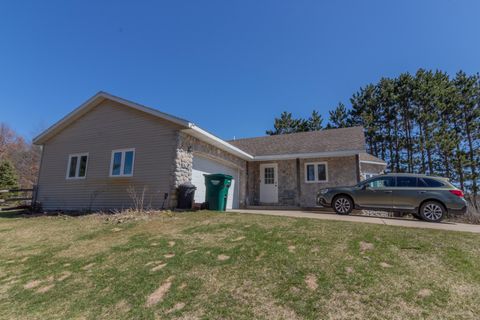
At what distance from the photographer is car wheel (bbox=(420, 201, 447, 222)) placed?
23.9ft

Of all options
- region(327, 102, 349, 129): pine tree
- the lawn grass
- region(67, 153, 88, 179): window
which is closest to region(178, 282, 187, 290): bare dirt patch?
the lawn grass

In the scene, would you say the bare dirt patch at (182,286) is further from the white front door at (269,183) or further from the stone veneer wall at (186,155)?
the white front door at (269,183)

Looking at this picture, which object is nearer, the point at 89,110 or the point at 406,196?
the point at 406,196

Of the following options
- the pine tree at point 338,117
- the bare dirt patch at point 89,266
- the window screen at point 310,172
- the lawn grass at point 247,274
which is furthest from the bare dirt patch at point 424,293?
the pine tree at point 338,117

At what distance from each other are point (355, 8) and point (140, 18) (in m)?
9.31

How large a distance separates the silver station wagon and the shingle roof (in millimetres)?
3600

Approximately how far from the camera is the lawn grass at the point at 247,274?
8.63 ft

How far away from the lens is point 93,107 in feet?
36.4

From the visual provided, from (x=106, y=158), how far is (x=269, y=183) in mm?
8407

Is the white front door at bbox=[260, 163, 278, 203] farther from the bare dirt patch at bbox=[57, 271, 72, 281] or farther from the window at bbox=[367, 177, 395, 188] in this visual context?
the bare dirt patch at bbox=[57, 271, 72, 281]

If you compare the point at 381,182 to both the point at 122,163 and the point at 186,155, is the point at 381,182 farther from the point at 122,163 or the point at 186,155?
the point at 122,163

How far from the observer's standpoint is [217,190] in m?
8.73

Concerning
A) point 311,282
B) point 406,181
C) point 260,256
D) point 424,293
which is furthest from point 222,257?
point 406,181

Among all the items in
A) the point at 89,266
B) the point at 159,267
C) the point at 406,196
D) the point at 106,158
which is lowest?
the point at 89,266
